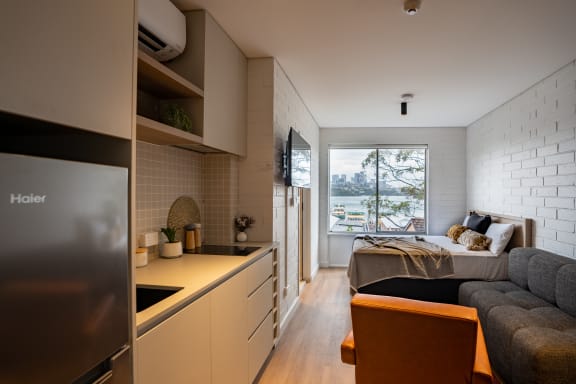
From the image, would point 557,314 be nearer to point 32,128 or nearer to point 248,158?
point 248,158

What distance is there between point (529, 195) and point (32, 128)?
431cm

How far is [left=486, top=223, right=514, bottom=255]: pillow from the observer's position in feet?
12.3

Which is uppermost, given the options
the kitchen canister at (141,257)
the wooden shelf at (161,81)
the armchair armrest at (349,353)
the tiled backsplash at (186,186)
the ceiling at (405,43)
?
the ceiling at (405,43)

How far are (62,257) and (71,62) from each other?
1.62ft

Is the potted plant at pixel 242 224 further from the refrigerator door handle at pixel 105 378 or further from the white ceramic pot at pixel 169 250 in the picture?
the refrigerator door handle at pixel 105 378

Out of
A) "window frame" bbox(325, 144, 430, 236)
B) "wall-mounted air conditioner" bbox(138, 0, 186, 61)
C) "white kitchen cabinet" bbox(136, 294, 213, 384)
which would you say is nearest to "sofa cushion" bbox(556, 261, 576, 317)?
"white kitchen cabinet" bbox(136, 294, 213, 384)

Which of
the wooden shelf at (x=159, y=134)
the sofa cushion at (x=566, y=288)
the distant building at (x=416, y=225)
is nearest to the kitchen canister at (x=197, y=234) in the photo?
the wooden shelf at (x=159, y=134)

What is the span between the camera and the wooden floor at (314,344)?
2489 mm

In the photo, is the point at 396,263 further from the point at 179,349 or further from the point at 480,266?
the point at 179,349

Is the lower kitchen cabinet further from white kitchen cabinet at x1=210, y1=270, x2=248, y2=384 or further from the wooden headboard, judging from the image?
the wooden headboard

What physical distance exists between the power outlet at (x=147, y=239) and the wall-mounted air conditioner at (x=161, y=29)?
3.53 feet

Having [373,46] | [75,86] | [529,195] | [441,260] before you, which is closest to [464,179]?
[529,195]

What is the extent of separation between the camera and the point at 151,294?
1.49m

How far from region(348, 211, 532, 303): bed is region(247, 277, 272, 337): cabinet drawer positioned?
1.58m
